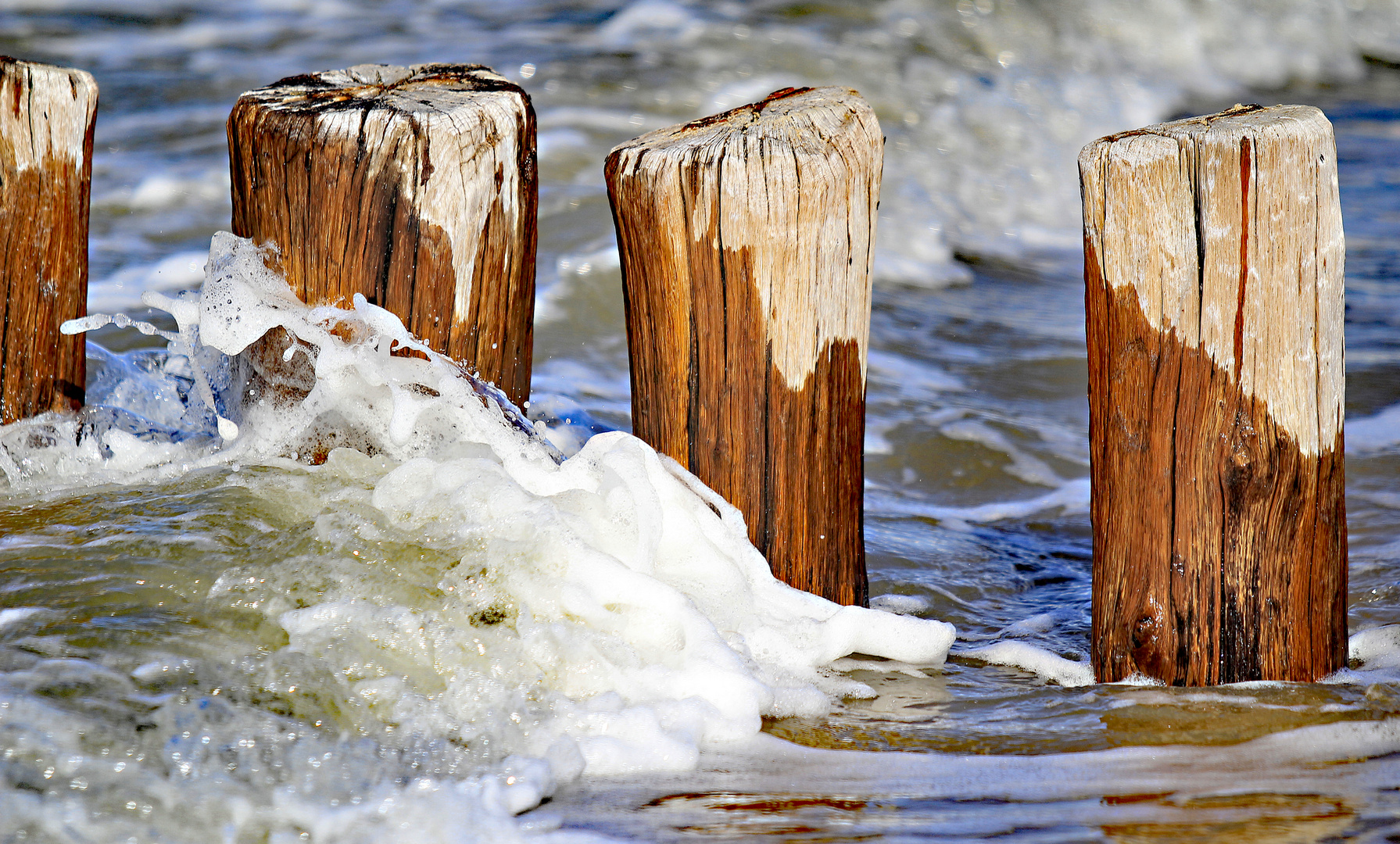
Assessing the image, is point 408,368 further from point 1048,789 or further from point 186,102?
point 186,102

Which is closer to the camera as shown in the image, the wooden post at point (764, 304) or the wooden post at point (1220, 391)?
the wooden post at point (1220, 391)


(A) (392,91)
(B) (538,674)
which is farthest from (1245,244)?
(A) (392,91)

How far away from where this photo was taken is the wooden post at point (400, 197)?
233 centimetres

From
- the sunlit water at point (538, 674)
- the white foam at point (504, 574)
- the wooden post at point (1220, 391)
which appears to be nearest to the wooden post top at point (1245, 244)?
the wooden post at point (1220, 391)

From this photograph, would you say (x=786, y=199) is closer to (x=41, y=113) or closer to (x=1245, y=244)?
(x=1245, y=244)

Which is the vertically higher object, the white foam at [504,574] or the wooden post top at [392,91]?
the wooden post top at [392,91]

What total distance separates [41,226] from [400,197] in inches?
40.1

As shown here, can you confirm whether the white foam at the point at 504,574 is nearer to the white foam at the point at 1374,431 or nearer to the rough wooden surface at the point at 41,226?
the rough wooden surface at the point at 41,226

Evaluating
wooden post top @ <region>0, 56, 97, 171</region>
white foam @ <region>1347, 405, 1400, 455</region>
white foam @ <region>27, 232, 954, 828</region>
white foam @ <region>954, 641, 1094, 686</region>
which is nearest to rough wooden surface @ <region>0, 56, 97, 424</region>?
wooden post top @ <region>0, 56, 97, 171</region>

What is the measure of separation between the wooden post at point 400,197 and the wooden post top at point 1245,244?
1.24 meters

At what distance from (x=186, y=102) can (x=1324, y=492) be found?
26.5 ft

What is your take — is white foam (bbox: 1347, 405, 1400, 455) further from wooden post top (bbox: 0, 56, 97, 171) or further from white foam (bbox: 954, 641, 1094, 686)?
wooden post top (bbox: 0, 56, 97, 171)

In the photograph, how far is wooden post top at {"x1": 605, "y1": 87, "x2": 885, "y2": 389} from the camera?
2201 mm

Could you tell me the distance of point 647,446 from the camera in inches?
92.9
